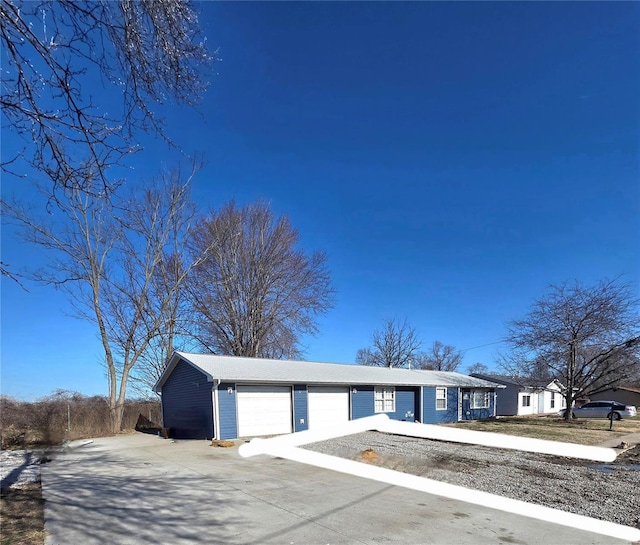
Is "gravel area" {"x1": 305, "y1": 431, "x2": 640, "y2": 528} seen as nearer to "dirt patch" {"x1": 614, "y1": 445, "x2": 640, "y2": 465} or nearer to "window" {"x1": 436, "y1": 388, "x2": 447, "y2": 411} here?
"dirt patch" {"x1": 614, "y1": 445, "x2": 640, "y2": 465}

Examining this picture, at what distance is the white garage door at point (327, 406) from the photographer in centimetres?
1734

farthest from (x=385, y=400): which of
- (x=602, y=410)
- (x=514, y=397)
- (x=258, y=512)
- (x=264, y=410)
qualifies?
(x=602, y=410)

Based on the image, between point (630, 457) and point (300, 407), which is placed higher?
point (300, 407)

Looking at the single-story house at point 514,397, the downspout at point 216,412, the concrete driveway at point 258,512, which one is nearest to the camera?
the concrete driveway at point 258,512

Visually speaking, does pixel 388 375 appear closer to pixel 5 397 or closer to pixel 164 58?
pixel 5 397

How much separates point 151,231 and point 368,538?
2077 cm

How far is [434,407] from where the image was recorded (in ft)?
74.2

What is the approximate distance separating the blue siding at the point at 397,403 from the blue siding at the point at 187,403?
22.6ft

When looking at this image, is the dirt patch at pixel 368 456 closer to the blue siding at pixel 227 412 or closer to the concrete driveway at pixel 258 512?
the concrete driveway at pixel 258 512

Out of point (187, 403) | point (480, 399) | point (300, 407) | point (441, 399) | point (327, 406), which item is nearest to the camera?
point (187, 403)

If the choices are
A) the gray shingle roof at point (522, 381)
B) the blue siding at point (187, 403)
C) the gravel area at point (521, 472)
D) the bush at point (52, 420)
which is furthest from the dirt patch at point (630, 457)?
the bush at point (52, 420)

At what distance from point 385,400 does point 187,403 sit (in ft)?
31.4

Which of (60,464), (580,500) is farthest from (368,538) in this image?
(60,464)

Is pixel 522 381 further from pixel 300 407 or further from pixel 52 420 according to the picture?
pixel 52 420
